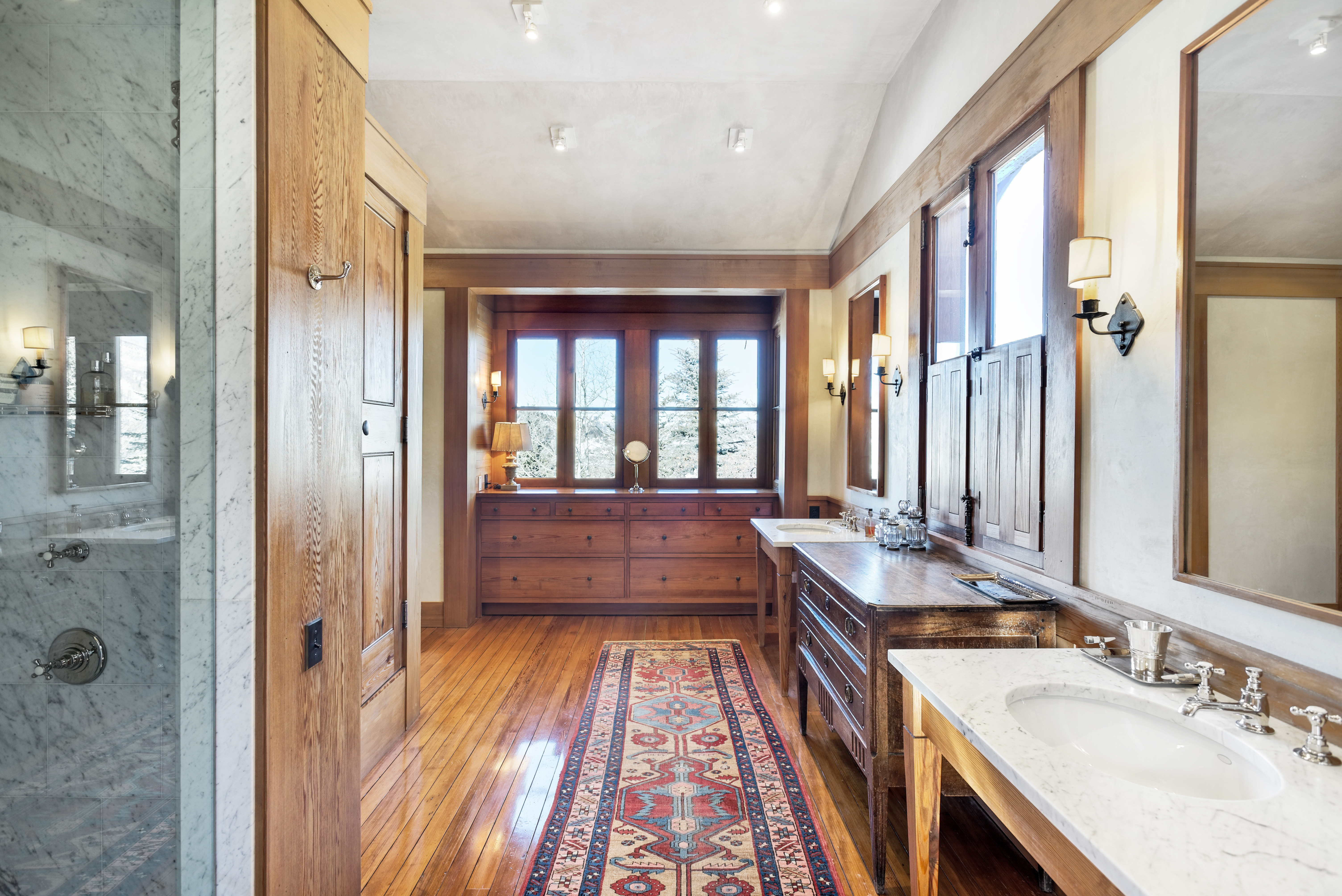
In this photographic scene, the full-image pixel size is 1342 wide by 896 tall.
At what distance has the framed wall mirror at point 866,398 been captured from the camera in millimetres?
3777

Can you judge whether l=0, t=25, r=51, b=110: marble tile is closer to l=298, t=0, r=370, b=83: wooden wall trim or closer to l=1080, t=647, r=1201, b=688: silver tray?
l=298, t=0, r=370, b=83: wooden wall trim

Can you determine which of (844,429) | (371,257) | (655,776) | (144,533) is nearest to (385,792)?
(655,776)

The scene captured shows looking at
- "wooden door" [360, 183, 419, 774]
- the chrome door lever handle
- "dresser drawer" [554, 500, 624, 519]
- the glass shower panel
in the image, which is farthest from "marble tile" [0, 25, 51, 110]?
"dresser drawer" [554, 500, 624, 519]

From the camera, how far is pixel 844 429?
463 cm

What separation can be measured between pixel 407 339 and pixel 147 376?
187cm

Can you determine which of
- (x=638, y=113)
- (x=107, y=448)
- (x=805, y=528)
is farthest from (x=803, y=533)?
(x=107, y=448)

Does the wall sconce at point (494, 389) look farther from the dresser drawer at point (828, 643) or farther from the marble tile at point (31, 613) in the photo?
the marble tile at point (31, 613)

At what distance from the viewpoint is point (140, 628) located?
53.4 inches

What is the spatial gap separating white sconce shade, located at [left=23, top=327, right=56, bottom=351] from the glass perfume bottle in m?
0.12

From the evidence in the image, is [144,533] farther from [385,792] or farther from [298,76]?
[385,792]

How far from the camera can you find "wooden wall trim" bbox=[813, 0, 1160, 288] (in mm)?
1878

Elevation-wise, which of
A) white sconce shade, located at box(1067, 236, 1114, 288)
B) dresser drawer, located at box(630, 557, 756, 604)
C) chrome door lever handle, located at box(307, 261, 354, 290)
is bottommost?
dresser drawer, located at box(630, 557, 756, 604)

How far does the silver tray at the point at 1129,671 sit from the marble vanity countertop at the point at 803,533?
1674 millimetres

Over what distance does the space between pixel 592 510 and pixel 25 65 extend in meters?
4.03
